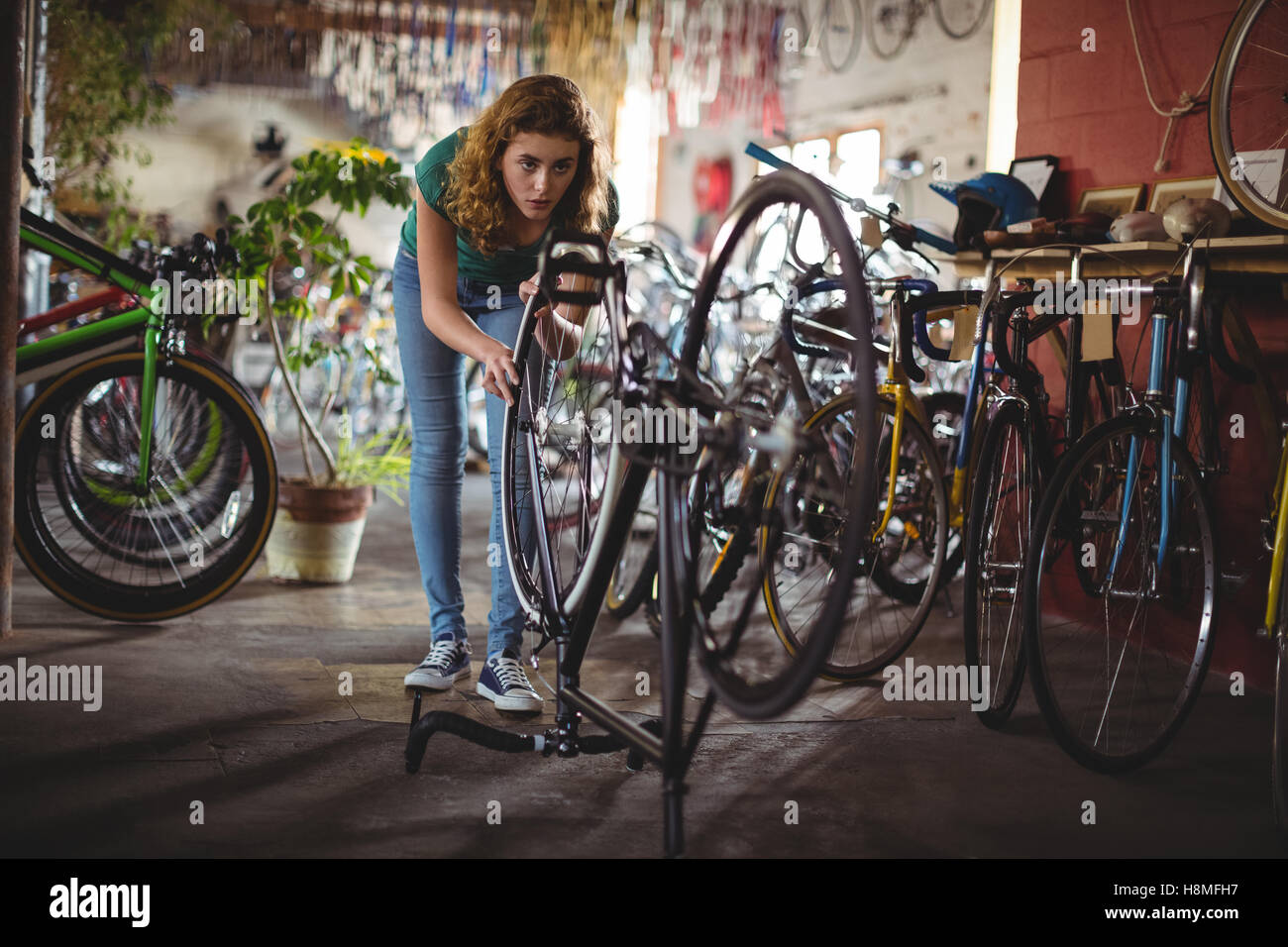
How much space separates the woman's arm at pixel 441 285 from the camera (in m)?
2.02

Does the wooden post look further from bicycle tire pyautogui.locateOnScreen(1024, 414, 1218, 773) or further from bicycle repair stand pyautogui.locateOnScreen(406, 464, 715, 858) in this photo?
bicycle tire pyautogui.locateOnScreen(1024, 414, 1218, 773)

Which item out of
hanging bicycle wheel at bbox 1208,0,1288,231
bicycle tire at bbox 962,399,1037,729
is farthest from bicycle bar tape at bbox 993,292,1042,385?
hanging bicycle wheel at bbox 1208,0,1288,231

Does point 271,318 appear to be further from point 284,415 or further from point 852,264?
point 284,415

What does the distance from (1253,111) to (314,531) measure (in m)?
2.65

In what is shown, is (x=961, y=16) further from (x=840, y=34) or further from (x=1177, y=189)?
(x=1177, y=189)

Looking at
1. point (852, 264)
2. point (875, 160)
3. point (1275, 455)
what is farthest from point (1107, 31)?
point (875, 160)

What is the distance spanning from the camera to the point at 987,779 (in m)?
1.97

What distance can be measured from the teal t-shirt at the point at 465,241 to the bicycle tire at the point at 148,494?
0.75 metres

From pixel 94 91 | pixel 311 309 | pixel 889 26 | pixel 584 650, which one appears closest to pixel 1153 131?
pixel 584 650

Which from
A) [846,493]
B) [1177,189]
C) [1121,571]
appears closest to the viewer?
[846,493]

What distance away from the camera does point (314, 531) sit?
10.8ft

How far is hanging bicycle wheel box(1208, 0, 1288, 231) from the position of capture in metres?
2.51

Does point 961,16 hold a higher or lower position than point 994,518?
higher

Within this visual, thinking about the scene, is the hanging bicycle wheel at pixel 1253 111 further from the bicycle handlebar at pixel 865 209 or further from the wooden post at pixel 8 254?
the wooden post at pixel 8 254
